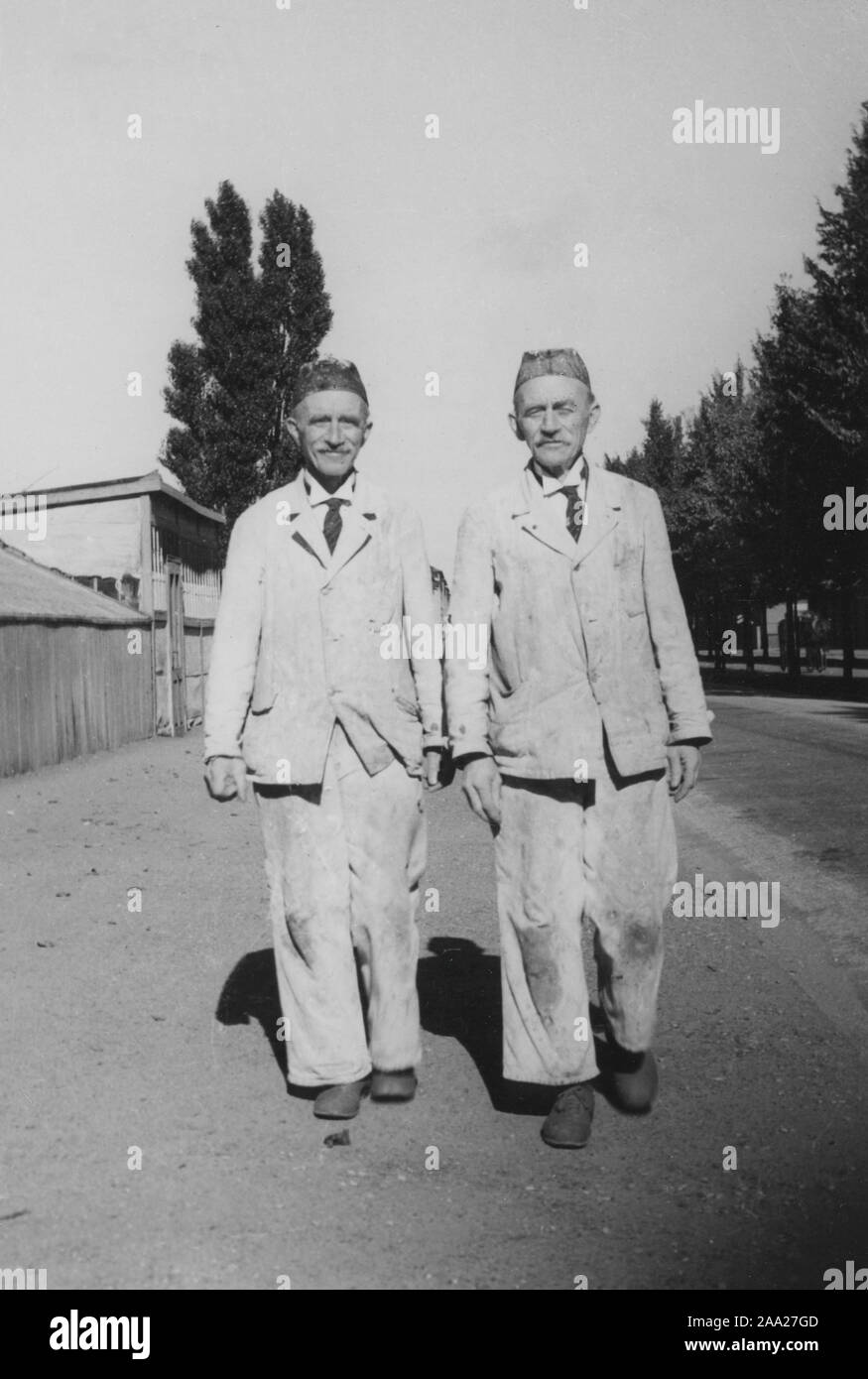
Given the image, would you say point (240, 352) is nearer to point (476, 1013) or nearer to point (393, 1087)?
point (476, 1013)

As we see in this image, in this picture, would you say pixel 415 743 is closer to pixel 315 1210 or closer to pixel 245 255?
pixel 315 1210

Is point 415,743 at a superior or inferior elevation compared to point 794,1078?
superior

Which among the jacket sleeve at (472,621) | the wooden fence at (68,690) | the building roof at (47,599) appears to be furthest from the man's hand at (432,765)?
the building roof at (47,599)

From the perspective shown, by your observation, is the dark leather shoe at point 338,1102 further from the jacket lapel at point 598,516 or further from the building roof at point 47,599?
the building roof at point 47,599

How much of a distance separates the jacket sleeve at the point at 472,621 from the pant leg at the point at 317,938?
0.43 m

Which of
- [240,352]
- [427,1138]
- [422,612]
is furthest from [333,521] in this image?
[240,352]

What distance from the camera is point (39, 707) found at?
1888cm

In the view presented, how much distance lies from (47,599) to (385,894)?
1704cm

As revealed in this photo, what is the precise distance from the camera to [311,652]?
176 inches

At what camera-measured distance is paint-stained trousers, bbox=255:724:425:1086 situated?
4406 millimetres

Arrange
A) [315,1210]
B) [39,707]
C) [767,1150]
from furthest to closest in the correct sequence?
[39,707] < [767,1150] < [315,1210]

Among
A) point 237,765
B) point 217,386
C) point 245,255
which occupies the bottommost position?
Result: point 237,765
